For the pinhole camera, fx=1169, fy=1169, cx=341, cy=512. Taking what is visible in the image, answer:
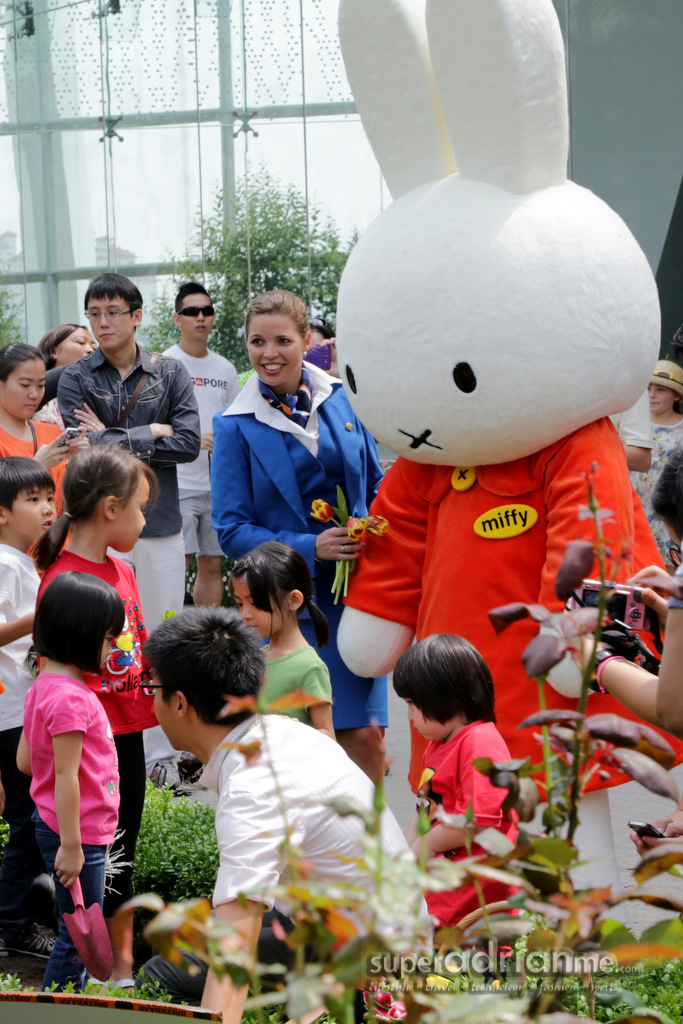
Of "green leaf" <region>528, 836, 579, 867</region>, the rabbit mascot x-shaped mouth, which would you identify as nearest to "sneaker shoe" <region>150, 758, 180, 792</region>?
the rabbit mascot x-shaped mouth

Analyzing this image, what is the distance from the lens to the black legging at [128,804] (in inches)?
129

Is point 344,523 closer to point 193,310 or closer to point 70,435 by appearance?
point 70,435

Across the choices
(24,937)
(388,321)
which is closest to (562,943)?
(388,321)

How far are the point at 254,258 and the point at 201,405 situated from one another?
3.03 meters

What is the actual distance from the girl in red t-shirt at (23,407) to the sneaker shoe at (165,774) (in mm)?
1143

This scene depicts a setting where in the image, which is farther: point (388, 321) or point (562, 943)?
point (388, 321)

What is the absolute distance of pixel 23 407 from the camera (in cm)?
479

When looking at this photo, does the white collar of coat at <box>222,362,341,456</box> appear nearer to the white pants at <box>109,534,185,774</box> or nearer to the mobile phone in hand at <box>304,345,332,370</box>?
the white pants at <box>109,534,185,774</box>

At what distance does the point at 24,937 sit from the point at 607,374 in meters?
2.37

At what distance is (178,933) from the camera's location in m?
0.96

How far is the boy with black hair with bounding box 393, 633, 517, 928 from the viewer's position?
270cm

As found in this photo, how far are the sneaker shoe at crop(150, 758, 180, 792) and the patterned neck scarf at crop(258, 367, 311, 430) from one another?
5.65ft

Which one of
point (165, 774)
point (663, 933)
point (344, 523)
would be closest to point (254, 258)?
point (165, 774)

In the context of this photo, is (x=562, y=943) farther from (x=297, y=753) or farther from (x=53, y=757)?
(x=53, y=757)
